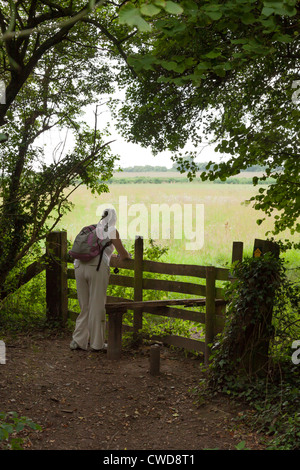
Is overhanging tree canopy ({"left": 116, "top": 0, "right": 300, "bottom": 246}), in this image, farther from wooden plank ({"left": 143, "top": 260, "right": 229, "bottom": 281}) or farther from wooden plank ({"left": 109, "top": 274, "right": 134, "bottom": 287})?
wooden plank ({"left": 109, "top": 274, "right": 134, "bottom": 287})

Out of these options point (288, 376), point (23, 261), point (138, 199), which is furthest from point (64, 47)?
point (138, 199)

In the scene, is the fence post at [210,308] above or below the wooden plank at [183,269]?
below

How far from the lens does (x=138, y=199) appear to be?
20766 millimetres

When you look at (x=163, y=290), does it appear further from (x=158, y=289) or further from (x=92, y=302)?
(x=92, y=302)

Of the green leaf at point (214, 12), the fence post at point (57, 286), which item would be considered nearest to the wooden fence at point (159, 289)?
the fence post at point (57, 286)

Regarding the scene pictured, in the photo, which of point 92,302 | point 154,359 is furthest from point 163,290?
point 154,359

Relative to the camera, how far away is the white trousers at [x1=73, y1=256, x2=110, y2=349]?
25.9ft

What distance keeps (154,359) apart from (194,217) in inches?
556

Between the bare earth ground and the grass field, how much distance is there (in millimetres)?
5207

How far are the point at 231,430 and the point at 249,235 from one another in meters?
11.9

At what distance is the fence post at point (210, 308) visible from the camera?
739 cm

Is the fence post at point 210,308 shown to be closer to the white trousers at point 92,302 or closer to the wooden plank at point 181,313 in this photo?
the wooden plank at point 181,313

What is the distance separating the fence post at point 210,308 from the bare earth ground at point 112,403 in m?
0.47

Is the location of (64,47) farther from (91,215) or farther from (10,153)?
(91,215)
